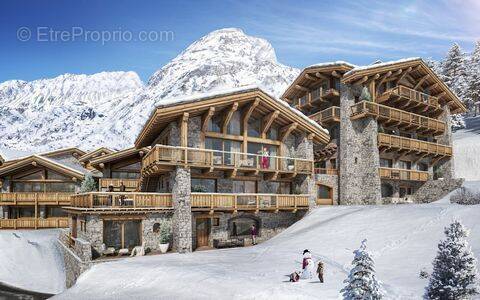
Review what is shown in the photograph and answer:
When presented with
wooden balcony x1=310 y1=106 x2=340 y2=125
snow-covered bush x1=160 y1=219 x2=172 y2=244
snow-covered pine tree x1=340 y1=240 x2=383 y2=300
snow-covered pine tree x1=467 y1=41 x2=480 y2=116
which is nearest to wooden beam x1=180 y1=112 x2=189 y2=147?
snow-covered bush x1=160 y1=219 x2=172 y2=244

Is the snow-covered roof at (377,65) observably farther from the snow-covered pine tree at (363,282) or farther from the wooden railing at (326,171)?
the snow-covered pine tree at (363,282)

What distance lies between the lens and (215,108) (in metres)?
25.5

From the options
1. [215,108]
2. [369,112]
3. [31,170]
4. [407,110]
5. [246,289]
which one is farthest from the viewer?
[407,110]

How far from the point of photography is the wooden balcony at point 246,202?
2422cm

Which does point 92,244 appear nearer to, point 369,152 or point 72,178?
point 72,178

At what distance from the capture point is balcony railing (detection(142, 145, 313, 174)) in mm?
23219

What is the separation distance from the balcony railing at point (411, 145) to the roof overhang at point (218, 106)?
821 centimetres

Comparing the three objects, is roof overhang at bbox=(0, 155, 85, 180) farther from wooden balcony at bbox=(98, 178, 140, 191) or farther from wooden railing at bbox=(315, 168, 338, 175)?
wooden railing at bbox=(315, 168, 338, 175)

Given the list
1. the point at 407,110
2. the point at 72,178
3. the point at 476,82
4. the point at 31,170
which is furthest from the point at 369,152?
the point at 476,82

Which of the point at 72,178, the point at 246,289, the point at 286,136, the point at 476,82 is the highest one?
the point at 476,82

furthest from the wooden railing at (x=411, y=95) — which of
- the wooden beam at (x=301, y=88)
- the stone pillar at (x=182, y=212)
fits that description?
the stone pillar at (x=182, y=212)

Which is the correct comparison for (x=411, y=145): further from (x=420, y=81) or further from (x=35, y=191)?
(x=35, y=191)

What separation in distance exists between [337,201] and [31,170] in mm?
31182

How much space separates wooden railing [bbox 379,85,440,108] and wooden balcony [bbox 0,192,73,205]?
109ft
